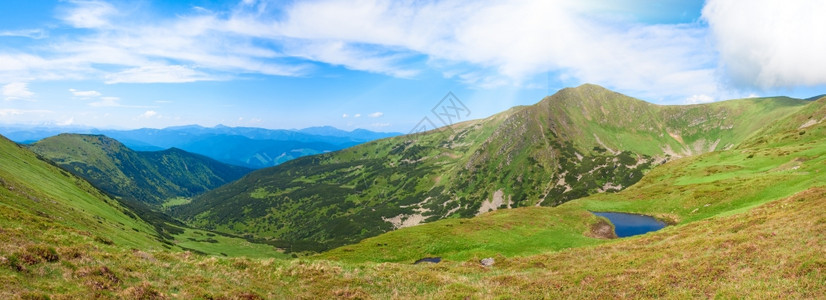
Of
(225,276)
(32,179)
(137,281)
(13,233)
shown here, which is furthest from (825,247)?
(32,179)

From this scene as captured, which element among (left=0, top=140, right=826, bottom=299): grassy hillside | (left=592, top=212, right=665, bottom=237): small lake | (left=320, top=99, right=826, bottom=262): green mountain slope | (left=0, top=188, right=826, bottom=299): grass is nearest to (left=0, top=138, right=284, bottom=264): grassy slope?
(left=0, top=188, right=826, bottom=299): grass

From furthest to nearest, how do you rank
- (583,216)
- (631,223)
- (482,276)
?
1. (583,216)
2. (631,223)
3. (482,276)

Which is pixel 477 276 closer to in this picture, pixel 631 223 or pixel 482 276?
pixel 482 276

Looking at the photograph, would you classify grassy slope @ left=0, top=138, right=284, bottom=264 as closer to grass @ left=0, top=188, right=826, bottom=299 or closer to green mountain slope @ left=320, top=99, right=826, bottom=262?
grass @ left=0, top=188, right=826, bottom=299

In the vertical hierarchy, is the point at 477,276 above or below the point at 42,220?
below

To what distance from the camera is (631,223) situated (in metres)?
82.4

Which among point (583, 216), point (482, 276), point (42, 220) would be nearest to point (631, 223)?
point (583, 216)

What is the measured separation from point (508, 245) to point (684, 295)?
47.6 meters

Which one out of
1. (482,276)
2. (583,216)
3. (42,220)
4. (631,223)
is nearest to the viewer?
(482,276)

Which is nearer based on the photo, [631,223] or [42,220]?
[42,220]

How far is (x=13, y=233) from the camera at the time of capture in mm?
28266

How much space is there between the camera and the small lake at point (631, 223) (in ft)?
246

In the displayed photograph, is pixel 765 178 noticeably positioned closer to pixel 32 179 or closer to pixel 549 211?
pixel 549 211

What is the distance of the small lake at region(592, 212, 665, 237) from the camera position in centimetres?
7512
